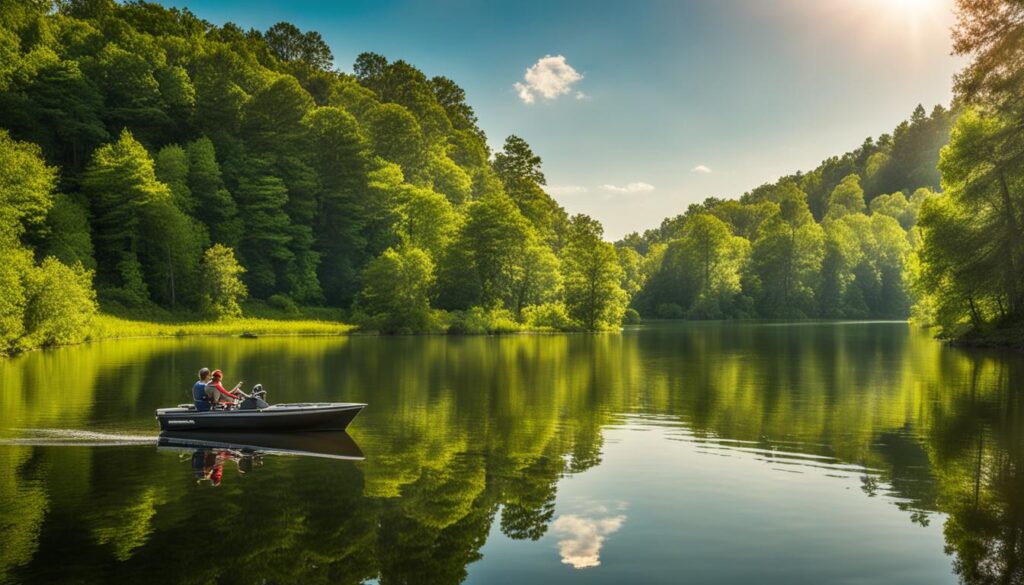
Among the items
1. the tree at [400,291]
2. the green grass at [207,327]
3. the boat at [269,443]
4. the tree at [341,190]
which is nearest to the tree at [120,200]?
the green grass at [207,327]

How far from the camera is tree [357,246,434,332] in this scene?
252 feet

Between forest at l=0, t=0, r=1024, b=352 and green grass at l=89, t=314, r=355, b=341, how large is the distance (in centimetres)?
207

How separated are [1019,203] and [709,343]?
23077 millimetres

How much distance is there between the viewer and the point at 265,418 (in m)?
20.6

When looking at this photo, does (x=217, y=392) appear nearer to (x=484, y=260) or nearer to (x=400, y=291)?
(x=400, y=291)

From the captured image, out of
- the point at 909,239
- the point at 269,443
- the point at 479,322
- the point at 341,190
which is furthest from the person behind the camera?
the point at 909,239

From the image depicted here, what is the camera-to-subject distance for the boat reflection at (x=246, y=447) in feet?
56.4

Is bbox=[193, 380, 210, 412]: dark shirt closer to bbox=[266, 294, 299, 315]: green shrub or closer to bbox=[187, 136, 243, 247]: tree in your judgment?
bbox=[266, 294, 299, 315]: green shrub

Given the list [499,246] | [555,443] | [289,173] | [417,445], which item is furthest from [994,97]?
[289,173]

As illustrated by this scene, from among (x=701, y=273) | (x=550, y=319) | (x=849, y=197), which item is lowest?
(x=550, y=319)

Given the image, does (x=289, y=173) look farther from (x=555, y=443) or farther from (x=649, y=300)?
(x=555, y=443)

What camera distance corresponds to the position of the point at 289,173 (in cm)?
9256

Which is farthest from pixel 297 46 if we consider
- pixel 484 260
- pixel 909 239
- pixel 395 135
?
pixel 909 239

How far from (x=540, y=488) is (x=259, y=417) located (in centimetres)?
922
